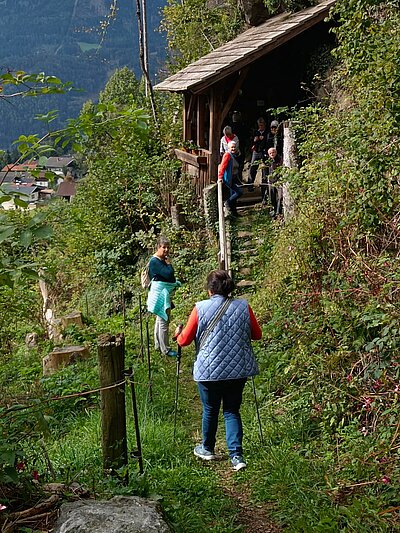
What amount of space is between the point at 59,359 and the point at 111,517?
630cm

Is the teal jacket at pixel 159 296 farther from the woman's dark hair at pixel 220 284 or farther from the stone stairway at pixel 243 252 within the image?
the woman's dark hair at pixel 220 284

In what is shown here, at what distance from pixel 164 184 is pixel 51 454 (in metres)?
10.5

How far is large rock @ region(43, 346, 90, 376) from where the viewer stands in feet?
30.6

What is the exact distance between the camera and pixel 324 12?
553 inches

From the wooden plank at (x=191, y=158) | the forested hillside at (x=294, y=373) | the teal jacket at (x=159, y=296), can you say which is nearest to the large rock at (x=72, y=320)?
the forested hillside at (x=294, y=373)

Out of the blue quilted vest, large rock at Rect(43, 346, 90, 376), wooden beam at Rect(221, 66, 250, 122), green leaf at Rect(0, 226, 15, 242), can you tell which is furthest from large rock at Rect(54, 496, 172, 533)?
wooden beam at Rect(221, 66, 250, 122)

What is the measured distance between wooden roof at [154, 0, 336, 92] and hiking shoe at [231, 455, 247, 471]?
31.7 feet

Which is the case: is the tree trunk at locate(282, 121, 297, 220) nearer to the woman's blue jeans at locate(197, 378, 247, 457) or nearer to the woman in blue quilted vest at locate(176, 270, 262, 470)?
the woman in blue quilted vest at locate(176, 270, 262, 470)

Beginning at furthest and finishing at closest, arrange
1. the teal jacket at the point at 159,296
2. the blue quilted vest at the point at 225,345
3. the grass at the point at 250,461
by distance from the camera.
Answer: the teal jacket at the point at 159,296 → the blue quilted vest at the point at 225,345 → the grass at the point at 250,461

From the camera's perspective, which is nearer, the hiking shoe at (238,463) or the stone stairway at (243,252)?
the hiking shoe at (238,463)

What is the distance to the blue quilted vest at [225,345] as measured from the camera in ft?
16.8

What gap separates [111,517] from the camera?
325cm

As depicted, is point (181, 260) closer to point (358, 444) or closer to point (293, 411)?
point (293, 411)

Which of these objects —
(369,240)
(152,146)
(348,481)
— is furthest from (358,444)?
(152,146)
